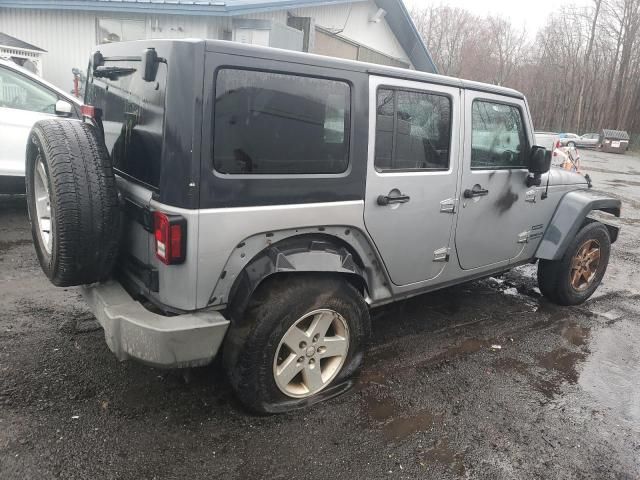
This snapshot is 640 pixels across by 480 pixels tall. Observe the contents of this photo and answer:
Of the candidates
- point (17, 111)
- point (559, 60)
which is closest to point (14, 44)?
point (17, 111)

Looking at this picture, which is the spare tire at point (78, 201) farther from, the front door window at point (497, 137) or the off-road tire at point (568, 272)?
the off-road tire at point (568, 272)

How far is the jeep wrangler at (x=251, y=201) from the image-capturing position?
2.45m

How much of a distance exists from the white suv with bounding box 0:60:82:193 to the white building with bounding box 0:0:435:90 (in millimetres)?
4788

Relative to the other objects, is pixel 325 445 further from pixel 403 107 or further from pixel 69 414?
pixel 403 107

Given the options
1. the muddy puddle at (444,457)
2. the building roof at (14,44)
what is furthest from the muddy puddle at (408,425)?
the building roof at (14,44)

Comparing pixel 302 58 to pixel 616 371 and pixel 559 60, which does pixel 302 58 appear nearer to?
pixel 616 371

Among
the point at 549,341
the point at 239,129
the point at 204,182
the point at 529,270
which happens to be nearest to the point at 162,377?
the point at 204,182

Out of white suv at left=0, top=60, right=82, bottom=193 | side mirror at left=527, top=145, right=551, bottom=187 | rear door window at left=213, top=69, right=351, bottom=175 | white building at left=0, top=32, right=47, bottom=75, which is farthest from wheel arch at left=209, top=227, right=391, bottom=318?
white building at left=0, top=32, right=47, bottom=75

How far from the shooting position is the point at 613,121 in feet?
134

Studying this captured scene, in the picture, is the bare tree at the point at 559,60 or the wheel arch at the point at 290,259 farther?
the bare tree at the point at 559,60

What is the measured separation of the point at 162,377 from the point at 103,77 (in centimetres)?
194

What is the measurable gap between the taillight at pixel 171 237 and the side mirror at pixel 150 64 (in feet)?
2.19

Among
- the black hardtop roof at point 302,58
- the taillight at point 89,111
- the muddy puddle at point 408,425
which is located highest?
the black hardtop roof at point 302,58

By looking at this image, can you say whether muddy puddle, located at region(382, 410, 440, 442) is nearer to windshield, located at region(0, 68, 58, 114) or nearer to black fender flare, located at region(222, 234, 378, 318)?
black fender flare, located at region(222, 234, 378, 318)
